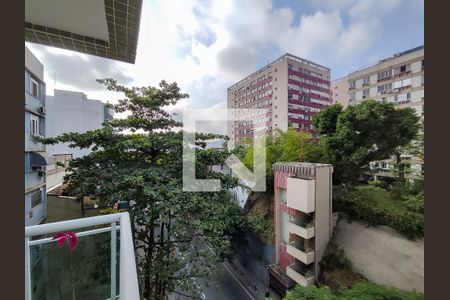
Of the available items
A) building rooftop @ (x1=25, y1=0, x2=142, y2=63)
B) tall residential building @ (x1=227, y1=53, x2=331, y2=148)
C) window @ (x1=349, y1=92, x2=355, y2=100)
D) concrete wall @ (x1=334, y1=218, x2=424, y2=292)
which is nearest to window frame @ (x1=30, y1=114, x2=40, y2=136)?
building rooftop @ (x1=25, y1=0, x2=142, y2=63)

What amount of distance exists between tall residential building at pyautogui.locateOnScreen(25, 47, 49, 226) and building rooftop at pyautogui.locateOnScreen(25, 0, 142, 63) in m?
3.55

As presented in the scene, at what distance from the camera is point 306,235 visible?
547 cm

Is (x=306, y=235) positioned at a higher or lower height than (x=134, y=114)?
lower

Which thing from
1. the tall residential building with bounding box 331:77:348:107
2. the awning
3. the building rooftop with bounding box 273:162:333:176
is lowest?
the building rooftop with bounding box 273:162:333:176

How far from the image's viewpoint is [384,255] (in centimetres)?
494

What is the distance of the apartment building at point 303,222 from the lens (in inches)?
215

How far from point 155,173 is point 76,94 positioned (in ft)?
33.2

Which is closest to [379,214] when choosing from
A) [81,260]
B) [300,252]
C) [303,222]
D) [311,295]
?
[303,222]

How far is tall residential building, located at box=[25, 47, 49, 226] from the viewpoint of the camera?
15.4 ft

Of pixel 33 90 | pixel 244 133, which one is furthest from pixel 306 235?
pixel 244 133

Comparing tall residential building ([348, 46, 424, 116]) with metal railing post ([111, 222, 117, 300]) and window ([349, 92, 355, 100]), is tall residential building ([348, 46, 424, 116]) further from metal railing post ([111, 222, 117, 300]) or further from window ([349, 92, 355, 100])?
metal railing post ([111, 222, 117, 300])

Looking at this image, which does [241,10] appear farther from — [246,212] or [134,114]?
[246,212]

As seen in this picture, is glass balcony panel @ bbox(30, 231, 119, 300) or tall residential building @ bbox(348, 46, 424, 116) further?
tall residential building @ bbox(348, 46, 424, 116)

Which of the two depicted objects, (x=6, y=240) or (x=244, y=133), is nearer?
(x=6, y=240)
